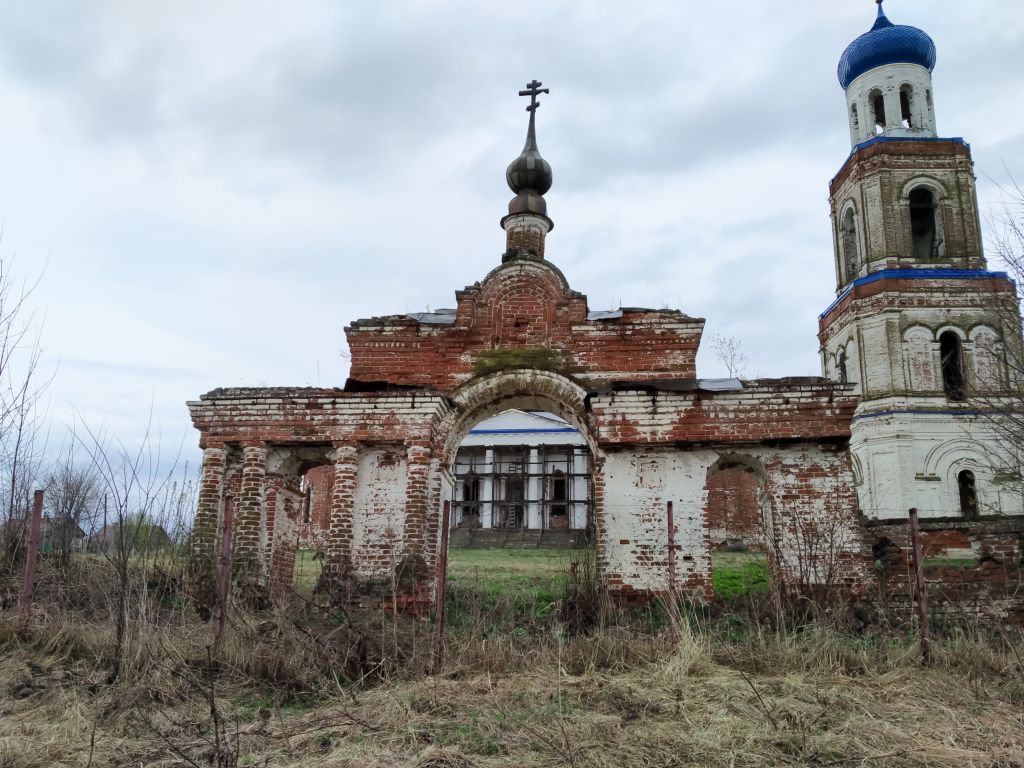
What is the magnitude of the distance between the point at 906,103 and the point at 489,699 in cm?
2558

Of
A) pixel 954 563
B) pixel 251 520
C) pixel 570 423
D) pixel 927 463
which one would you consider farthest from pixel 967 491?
pixel 251 520

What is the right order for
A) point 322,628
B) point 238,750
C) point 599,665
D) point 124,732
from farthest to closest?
point 322,628, point 599,665, point 124,732, point 238,750

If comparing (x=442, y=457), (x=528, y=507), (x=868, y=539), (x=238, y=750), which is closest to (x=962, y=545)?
(x=868, y=539)

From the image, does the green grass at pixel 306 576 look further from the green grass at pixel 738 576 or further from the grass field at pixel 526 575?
the green grass at pixel 738 576

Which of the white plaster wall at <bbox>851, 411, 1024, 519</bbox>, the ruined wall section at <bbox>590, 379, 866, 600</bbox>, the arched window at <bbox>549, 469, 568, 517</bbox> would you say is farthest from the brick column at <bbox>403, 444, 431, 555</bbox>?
the arched window at <bbox>549, 469, 568, 517</bbox>

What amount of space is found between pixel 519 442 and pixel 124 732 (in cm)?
2697

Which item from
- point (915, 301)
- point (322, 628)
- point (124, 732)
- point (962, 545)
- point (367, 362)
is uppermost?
point (915, 301)

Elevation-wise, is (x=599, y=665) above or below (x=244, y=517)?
below

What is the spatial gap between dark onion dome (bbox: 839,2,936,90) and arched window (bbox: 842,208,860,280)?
467 centimetres

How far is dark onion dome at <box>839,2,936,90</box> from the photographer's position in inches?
962

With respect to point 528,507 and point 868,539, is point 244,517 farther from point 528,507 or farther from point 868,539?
point 528,507

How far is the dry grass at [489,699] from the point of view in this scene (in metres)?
4.71

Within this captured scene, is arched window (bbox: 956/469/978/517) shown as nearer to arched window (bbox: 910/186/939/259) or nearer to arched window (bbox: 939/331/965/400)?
arched window (bbox: 939/331/965/400)

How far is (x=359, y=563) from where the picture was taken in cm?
1011
